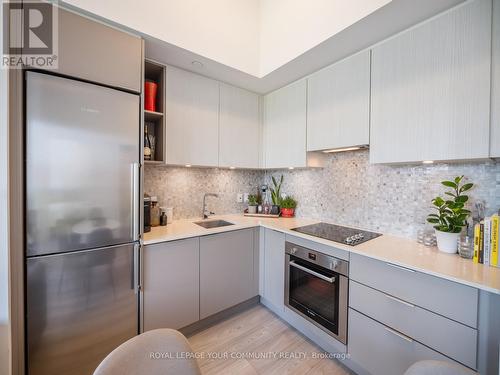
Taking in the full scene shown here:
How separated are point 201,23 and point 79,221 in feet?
5.69

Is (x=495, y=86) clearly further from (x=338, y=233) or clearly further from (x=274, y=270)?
(x=274, y=270)

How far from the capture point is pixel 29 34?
112 cm

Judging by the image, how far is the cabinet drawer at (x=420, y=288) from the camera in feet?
3.24

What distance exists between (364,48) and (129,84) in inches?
69.8

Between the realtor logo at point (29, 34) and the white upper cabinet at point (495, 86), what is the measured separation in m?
2.39

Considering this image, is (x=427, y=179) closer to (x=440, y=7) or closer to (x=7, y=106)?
(x=440, y=7)

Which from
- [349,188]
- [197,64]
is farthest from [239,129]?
[349,188]

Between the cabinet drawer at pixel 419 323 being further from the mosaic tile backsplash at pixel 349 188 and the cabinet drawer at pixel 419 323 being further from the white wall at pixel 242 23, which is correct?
the white wall at pixel 242 23

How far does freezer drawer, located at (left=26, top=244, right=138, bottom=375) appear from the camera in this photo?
1167mm

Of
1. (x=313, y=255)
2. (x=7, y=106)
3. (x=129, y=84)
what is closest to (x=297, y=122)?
(x=313, y=255)

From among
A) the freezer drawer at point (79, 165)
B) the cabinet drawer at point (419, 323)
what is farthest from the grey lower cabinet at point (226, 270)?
the cabinet drawer at point (419, 323)

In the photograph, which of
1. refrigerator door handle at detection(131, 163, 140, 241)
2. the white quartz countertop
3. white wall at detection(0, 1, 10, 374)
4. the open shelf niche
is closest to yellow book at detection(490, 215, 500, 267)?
the white quartz countertop

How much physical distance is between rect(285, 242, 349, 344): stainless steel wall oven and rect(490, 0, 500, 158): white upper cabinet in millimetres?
1052

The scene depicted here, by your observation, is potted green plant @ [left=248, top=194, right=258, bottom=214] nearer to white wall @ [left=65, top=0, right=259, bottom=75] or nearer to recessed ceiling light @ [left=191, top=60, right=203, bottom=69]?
white wall @ [left=65, top=0, right=259, bottom=75]
